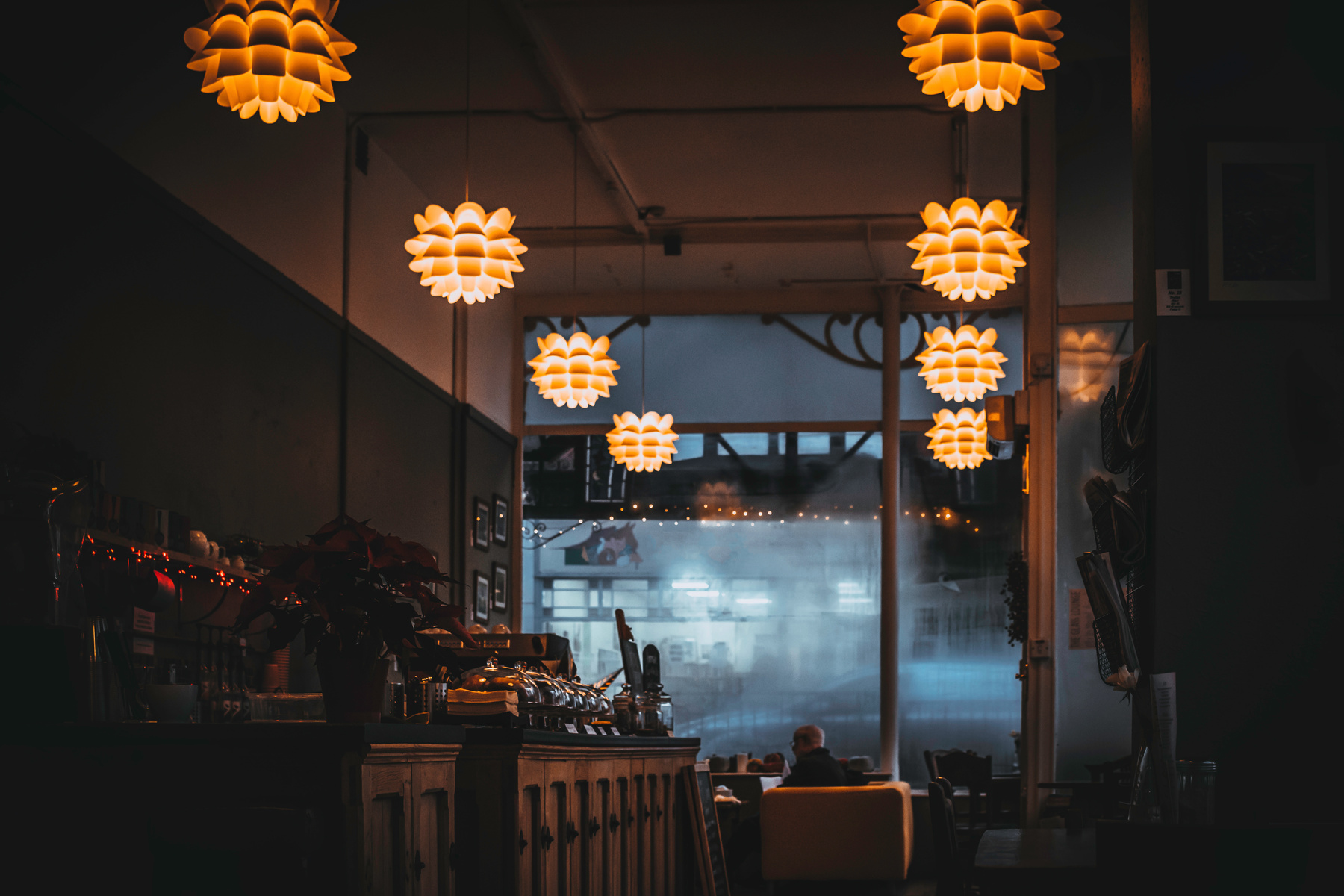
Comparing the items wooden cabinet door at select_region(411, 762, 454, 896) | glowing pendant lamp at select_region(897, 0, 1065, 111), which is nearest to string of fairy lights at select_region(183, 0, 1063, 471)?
glowing pendant lamp at select_region(897, 0, 1065, 111)

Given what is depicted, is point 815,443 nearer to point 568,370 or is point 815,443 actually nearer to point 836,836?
point 568,370

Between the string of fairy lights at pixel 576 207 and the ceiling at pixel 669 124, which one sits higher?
the ceiling at pixel 669 124

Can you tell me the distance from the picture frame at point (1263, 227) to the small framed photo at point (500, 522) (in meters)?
9.45

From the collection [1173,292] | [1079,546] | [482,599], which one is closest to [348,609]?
[1173,292]

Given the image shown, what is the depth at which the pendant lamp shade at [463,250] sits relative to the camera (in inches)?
262

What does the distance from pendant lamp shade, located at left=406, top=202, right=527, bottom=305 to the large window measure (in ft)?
22.1

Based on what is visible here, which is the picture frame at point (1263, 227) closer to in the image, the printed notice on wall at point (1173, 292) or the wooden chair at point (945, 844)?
the printed notice on wall at point (1173, 292)

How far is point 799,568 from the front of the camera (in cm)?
1327

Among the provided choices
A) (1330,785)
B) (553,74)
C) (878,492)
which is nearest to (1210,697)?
(1330,785)

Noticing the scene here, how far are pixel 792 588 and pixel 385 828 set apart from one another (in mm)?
10830

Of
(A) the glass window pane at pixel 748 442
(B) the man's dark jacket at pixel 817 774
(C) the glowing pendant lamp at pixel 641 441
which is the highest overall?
(A) the glass window pane at pixel 748 442

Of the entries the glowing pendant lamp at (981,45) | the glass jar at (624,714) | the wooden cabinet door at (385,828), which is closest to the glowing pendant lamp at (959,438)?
the glass jar at (624,714)

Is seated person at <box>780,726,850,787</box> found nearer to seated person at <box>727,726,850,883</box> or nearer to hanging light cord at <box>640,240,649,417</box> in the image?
seated person at <box>727,726,850,883</box>

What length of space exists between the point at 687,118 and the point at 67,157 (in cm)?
444
